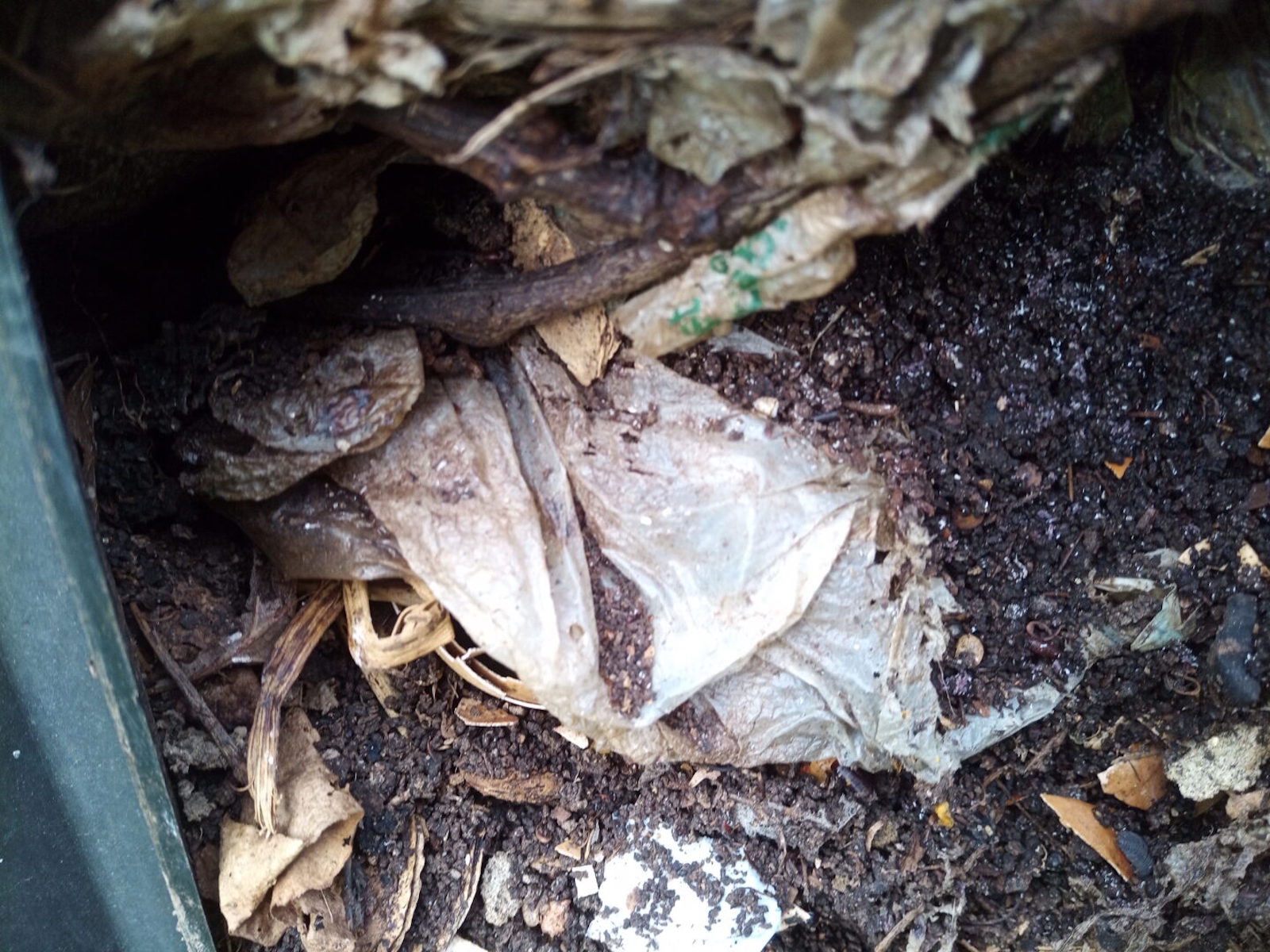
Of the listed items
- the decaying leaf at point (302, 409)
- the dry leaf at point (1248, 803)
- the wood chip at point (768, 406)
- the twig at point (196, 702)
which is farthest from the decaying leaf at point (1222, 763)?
the twig at point (196, 702)

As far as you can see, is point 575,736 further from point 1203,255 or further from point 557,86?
point 1203,255

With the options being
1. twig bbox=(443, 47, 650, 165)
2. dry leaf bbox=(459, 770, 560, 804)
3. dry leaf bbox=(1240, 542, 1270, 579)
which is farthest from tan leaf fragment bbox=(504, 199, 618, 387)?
dry leaf bbox=(1240, 542, 1270, 579)

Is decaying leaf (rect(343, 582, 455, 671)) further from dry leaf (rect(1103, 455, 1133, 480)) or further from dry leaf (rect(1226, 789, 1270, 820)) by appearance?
dry leaf (rect(1226, 789, 1270, 820))

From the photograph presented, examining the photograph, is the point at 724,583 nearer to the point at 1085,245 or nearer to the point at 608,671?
the point at 608,671

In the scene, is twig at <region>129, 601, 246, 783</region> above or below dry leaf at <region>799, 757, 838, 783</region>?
above

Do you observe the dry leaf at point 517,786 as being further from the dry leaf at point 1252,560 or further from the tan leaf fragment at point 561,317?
the dry leaf at point 1252,560

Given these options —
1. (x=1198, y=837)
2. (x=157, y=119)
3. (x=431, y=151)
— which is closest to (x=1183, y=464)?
(x=1198, y=837)
